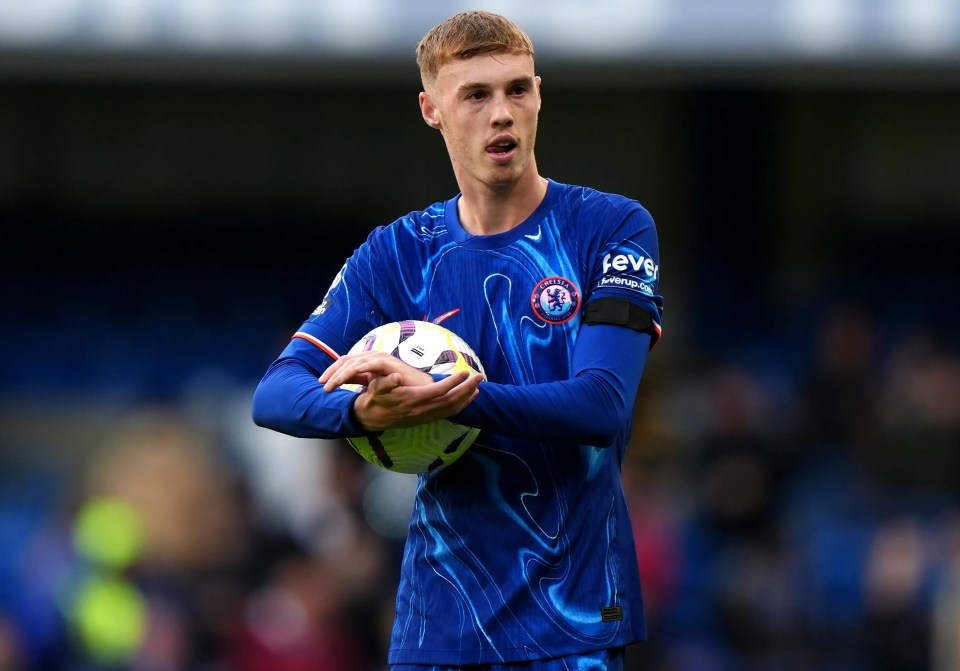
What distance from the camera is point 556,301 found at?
131 inches

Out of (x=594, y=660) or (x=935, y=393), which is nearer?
(x=594, y=660)

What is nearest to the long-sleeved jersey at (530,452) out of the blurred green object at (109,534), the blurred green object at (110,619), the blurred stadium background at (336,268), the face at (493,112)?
the face at (493,112)

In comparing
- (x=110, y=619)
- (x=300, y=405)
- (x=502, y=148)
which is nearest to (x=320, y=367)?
(x=300, y=405)

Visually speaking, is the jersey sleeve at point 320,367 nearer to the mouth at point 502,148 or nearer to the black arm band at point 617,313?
the mouth at point 502,148

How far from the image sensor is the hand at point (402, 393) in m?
2.96

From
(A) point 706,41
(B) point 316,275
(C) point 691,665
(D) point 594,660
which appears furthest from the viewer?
(B) point 316,275

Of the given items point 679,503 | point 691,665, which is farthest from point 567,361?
point 679,503

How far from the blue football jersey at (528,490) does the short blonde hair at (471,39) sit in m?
0.37

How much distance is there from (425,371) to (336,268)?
9.63m

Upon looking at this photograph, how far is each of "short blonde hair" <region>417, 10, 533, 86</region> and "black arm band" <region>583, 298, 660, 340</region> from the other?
23.9 inches

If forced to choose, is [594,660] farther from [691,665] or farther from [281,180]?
[281,180]

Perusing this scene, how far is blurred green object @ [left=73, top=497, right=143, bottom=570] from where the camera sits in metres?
8.77

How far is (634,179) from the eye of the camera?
504 inches

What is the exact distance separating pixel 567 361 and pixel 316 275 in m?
9.47
